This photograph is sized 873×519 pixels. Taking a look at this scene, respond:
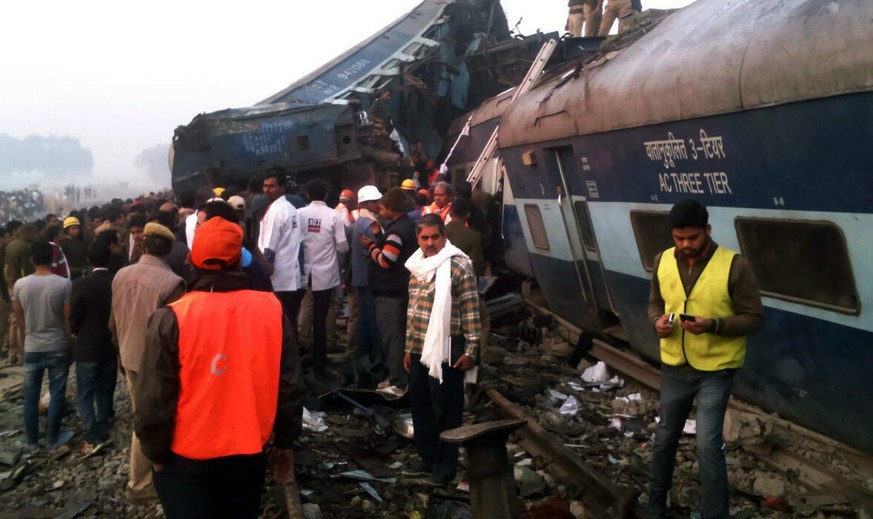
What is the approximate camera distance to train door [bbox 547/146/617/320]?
784 centimetres

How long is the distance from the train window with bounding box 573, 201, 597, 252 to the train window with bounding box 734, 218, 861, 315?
103 inches

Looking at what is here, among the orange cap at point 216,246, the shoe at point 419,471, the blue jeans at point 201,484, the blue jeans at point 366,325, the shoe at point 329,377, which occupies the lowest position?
the shoe at point 419,471

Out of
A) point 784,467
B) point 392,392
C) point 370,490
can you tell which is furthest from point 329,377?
point 784,467

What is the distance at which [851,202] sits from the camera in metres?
4.17

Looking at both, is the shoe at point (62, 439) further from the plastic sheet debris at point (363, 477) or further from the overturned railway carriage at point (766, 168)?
the overturned railway carriage at point (766, 168)

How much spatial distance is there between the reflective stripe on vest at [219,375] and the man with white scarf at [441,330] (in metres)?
2.13

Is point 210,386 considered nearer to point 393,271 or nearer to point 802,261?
point 802,261

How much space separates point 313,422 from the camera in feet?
22.5

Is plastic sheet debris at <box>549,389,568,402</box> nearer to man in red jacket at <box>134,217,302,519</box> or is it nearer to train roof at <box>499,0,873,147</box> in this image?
train roof at <box>499,0,873,147</box>

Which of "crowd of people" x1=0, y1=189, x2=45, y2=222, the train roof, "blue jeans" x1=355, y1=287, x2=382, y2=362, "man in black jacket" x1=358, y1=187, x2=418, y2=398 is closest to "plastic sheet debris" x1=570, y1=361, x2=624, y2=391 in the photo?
"man in black jacket" x1=358, y1=187, x2=418, y2=398

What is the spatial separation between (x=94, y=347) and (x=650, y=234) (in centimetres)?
470

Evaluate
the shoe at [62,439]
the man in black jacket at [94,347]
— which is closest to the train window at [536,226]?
the man in black jacket at [94,347]

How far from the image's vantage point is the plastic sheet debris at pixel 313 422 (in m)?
6.80

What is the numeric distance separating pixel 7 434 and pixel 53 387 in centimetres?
110
